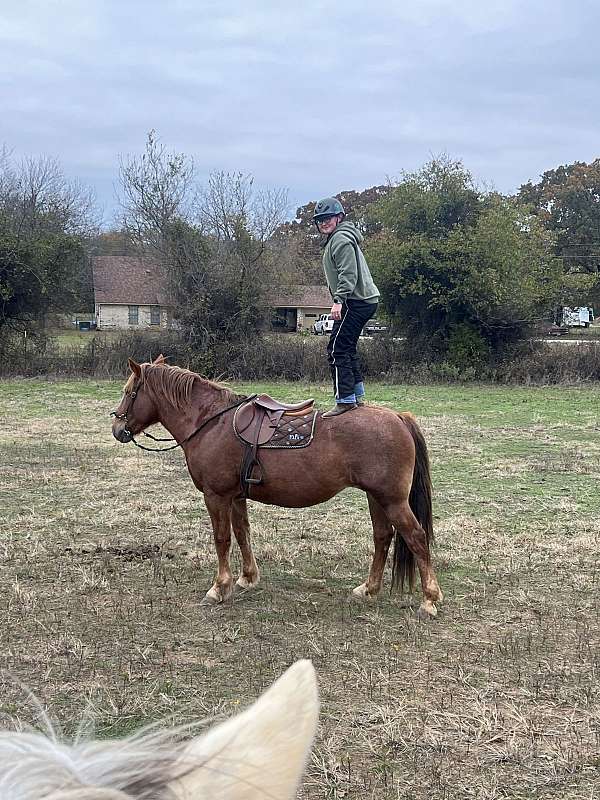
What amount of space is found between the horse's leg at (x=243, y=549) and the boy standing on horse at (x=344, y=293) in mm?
1027

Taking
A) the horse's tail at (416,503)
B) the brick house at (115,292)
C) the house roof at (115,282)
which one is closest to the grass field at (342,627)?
the horse's tail at (416,503)

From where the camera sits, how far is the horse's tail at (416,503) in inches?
205

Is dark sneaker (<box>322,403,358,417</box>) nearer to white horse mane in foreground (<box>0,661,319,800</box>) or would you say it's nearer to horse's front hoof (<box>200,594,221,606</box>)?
horse's front hoof (<box>200,594,221,606</box>)

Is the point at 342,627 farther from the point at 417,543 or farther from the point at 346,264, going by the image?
the point at 346,264

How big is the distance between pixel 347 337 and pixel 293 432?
91 cm

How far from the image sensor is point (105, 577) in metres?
5.57

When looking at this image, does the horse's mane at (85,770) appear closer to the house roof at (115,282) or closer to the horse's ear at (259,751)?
the horse's ear at (259,751)

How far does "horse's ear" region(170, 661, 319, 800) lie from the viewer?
0.75 meters

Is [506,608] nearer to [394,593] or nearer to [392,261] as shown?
[394,593]

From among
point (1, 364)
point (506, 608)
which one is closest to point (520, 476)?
point (506, 608)

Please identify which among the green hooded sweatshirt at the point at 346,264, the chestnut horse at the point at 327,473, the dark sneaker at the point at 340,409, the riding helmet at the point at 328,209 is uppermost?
the riding helmet at the point at 328,209

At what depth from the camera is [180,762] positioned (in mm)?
738

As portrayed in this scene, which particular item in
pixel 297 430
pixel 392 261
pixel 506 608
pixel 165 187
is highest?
pixel 165 187

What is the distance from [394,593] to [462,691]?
1501 mm
